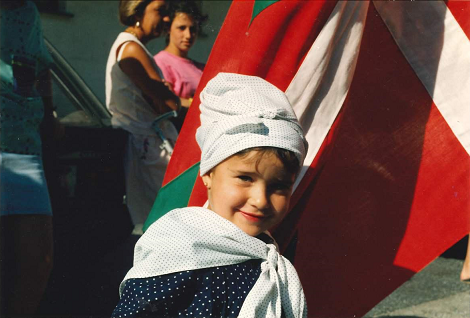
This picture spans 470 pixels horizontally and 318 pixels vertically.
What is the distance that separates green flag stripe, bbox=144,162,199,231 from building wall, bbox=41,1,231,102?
572 centimetres

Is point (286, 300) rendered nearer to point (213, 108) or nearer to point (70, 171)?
point (213, 108)

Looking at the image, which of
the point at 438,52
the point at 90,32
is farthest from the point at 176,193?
the point at 90,32

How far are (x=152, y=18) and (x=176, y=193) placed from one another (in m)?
1.55

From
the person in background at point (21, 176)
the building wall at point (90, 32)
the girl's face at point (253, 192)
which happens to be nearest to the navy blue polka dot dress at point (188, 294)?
the girl's face at point (253, 192)

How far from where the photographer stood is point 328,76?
220 centimetres

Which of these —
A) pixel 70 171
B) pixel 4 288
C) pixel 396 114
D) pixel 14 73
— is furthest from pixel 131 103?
pixel 396 114

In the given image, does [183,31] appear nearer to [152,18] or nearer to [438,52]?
[152,18]

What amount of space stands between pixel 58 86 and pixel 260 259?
2.41m

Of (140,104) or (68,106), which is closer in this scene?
(140,104)

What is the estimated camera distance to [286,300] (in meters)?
1.70

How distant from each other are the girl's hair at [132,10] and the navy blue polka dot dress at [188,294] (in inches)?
84.6

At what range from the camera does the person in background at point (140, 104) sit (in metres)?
3.33

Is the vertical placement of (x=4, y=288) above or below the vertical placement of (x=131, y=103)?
below

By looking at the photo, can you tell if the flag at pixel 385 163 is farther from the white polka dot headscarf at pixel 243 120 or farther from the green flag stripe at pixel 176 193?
the white polka dot headscarf at pixel 243 120
